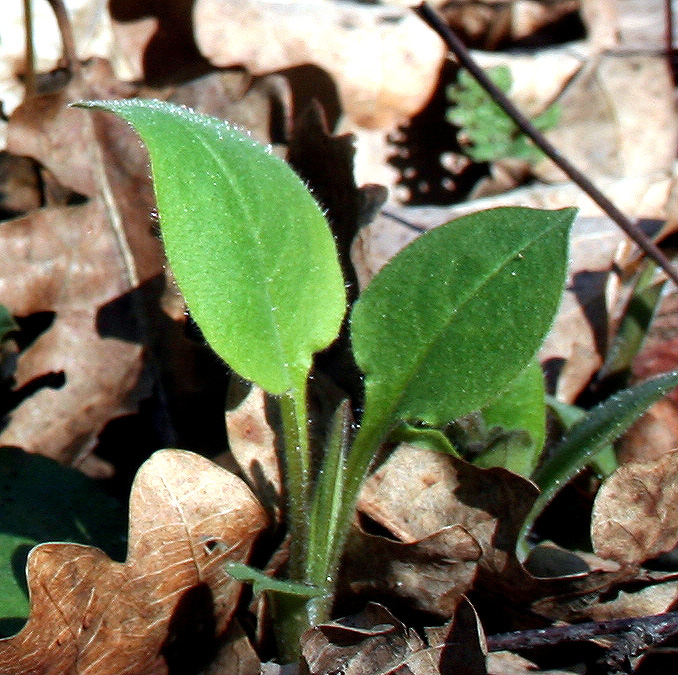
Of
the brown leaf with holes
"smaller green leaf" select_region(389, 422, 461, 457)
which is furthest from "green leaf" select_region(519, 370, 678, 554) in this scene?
the brown leaf with holes

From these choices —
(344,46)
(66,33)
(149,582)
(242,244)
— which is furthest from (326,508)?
(344,46)

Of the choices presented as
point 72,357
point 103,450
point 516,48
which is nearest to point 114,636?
point 103,450

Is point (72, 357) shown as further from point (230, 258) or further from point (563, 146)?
point (563, 146)

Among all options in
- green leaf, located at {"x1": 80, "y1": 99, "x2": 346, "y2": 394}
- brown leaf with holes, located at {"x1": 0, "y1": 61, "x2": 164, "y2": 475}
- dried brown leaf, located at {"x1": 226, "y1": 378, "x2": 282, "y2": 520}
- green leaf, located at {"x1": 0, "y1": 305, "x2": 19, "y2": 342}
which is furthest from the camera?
brown leaf with holes, located at {"x1": 0, "y1": 61, "x2": 164, "y2": 475}

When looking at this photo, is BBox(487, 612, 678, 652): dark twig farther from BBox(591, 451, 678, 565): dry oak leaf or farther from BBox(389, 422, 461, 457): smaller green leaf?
BBox(389, 422, 461, 457): smaller green leaf

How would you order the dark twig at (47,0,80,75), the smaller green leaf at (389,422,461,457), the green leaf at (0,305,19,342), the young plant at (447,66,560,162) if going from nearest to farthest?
the smaller green leaf at (389,422,461,457) < the green leaf at (0,305,19,342) < the dark twig at (47,0,80,75) < the young plant at (447,66,560,162)
